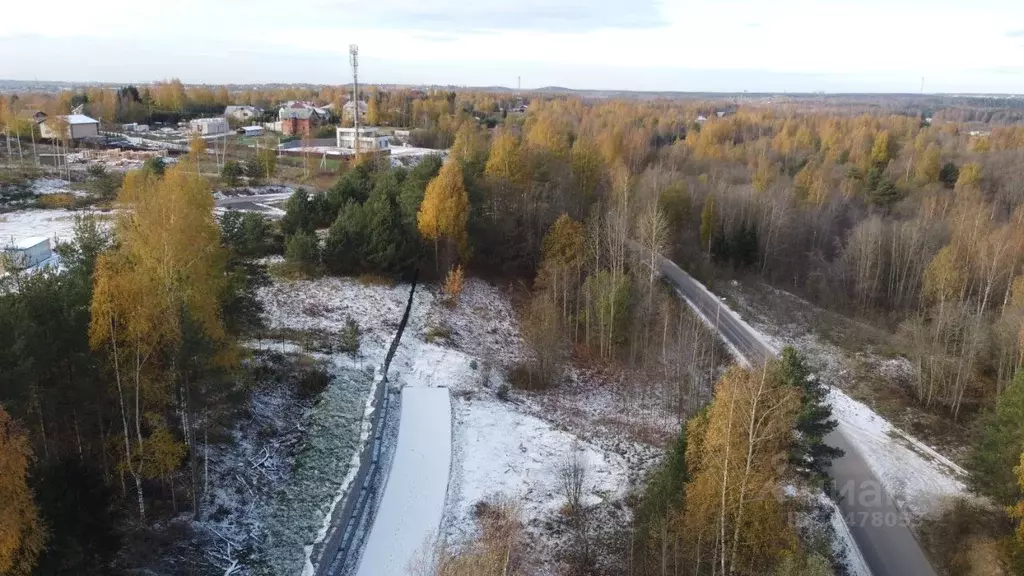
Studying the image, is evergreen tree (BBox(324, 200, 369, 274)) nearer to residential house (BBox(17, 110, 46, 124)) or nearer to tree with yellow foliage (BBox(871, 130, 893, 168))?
residential house (BBox(17, 110, 46, 124))

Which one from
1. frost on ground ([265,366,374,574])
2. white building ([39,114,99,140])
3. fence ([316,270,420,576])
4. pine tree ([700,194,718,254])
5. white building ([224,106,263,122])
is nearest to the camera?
fence ([316,270,420,576])

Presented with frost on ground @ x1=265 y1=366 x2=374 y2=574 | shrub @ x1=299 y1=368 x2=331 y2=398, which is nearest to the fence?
frost on ground @ x1=265 y1=366 x2=374 y2=574

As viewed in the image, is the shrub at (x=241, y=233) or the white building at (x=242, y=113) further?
the white building at (x=242, y=113)

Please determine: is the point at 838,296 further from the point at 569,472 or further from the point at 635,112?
the point at 635,112

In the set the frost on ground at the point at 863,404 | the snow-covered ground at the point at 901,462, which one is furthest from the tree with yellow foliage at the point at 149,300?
the frost on ground at the point at 863,404

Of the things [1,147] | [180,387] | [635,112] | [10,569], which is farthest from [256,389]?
[635,112]

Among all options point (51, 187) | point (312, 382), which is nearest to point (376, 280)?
point (312, 382)

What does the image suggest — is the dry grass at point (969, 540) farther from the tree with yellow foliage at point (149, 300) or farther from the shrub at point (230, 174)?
the shrub at point (230, 174)
